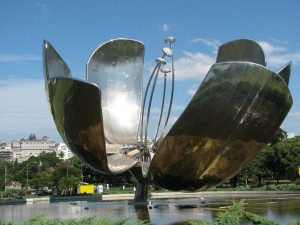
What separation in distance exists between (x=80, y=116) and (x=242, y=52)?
5310mm

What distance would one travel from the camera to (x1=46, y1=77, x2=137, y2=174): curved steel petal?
11.3 m

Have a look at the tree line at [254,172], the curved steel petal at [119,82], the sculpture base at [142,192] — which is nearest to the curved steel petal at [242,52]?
the curved steel petal at [119,82]

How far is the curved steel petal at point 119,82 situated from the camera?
18172mm

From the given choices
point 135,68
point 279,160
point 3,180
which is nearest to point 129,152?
point 135,68

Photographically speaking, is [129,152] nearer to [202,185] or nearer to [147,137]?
[147,137]

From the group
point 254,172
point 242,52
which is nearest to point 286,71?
point 242,52

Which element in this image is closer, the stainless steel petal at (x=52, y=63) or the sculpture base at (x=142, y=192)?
the stainless steel petal at (x=52, y=63)

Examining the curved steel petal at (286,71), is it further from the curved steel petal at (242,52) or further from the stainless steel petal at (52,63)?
the stainless steel petal at (52,63)

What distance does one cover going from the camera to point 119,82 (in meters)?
18.8

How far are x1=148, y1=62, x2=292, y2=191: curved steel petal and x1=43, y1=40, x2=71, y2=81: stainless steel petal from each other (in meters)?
3.99

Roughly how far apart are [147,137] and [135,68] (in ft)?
8.91

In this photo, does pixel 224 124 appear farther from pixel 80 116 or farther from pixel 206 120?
pixel 80 116

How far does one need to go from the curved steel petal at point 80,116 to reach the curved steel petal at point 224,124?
164 cm

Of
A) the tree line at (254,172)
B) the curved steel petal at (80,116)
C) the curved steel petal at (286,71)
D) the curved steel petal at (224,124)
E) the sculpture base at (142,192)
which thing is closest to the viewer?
the curved steel petal at (224,124)
